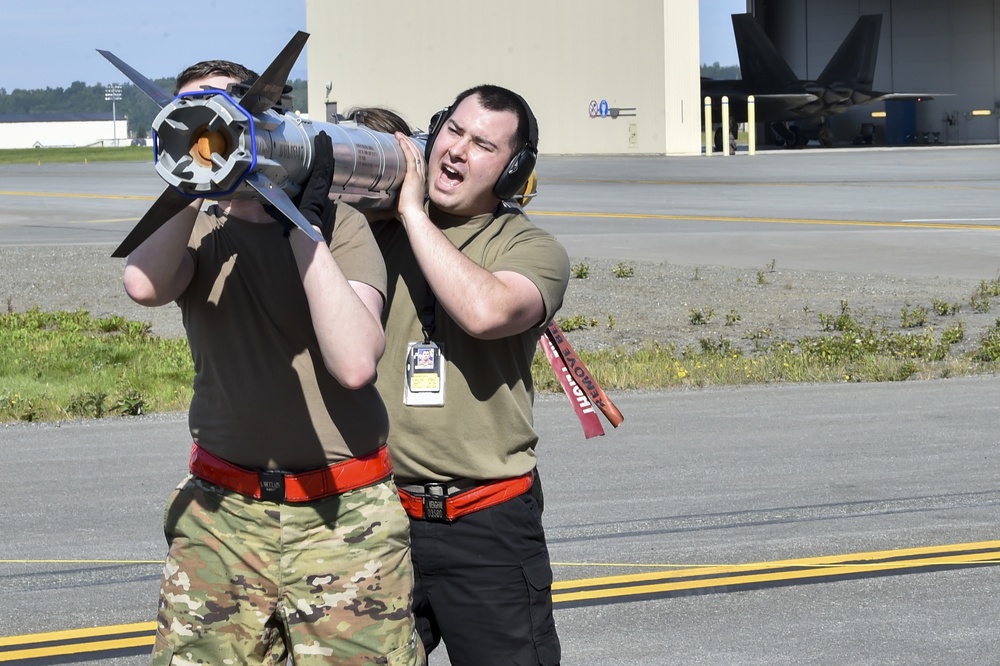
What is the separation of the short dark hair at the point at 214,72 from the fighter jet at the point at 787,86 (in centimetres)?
6575

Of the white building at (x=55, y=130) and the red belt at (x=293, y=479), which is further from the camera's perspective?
the white building at (x=55, y=130)

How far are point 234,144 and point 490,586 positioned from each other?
1.45m

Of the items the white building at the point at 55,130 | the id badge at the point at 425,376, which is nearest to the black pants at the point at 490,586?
the id badge at the point at 425,376

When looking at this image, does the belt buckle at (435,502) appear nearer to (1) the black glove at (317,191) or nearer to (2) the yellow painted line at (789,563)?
(1) the black glove at (317,191)

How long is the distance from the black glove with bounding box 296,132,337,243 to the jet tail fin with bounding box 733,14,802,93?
2698 inches

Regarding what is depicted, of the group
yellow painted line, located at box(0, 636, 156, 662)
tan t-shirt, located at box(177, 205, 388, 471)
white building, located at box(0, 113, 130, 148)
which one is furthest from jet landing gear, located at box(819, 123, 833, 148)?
white building, located at box(0, 113, 130, 148)

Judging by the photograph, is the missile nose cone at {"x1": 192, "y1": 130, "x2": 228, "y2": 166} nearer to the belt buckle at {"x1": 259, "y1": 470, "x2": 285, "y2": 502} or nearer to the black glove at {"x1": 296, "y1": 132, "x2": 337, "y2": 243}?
the black glove at {"x1": 296, "y1": 132, "x2": 337, "y2": 243}

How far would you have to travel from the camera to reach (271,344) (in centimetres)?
292

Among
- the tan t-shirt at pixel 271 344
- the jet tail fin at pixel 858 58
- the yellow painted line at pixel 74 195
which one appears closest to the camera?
the tan t-shirt at pixel 271 344

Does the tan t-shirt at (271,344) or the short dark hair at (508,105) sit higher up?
the short dark hair at (508,105)

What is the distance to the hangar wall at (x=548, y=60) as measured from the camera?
58.4 meters

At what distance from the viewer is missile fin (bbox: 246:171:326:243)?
7.95 feet

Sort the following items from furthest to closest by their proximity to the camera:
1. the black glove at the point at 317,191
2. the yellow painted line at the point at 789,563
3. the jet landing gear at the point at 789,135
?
1. the jet landing gear at the point at 789,135
2. the yellow painted line at the point at 789,563
3. the black glove at the point at 317,191

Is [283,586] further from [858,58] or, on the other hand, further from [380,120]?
[858,58]
